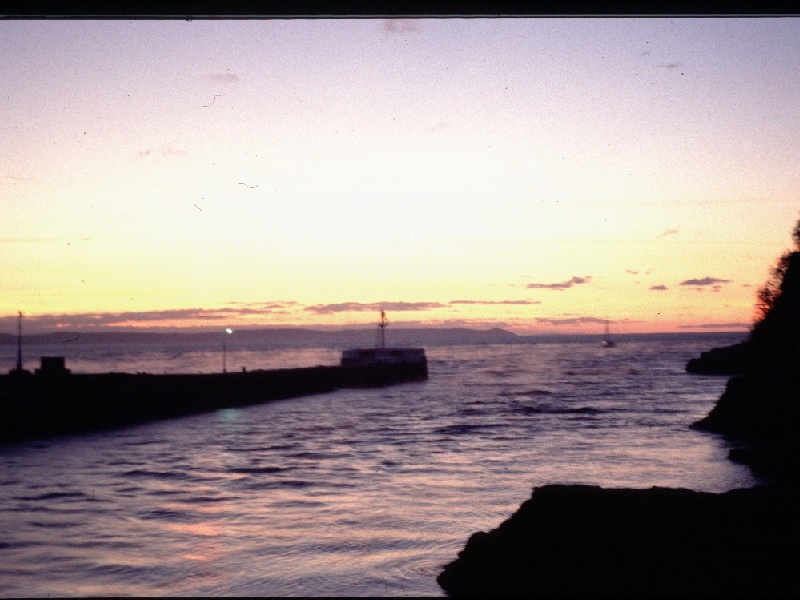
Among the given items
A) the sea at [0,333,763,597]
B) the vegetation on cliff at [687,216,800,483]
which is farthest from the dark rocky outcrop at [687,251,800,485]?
the sea at [0,333,763,597]

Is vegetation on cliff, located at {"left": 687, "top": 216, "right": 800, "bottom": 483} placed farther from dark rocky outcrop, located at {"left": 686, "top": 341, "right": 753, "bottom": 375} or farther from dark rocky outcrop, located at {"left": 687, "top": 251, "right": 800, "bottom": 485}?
dark rocky outcrop, located at {"left": 686, "top": 341, "right": 753, "bottom": 375}

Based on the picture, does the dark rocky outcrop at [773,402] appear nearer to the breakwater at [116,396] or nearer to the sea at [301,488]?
the sea at [301,488]

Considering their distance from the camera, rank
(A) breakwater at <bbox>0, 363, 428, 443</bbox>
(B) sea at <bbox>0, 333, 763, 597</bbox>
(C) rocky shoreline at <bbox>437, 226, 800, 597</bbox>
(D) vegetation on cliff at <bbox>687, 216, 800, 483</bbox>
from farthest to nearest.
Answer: (A) breakwater at <bbox>0, 363, 428, 443</bbox> < (D) vegetation on cliff at <bbox>687, 216, 800, 483</bbox> < (B) sea at <bbox>0, 333, 763, 597</bbox> < (C) rocky shoreline at <bbox>437, 226, 800, 597</bbox>

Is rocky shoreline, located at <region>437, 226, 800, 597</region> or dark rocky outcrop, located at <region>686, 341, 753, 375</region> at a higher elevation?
rocky shoreline, located at <region>437, 226, 800, 597</region>

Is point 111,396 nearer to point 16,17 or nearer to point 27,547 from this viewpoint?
point 27,547

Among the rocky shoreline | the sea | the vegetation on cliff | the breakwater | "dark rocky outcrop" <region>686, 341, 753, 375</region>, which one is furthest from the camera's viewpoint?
"dark rocky outcrop" <region>686, 341, 753, 375</region>

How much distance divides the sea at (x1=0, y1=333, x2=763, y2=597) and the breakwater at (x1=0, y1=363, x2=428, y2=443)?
1.86 m

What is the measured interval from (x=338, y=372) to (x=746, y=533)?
65.3m

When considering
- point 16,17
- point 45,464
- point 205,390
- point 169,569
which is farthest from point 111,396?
point 16,17

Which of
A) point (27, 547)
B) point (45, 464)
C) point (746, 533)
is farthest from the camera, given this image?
point (45, 464)

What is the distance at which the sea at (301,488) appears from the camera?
36.3 ft

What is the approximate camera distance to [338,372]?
71188 millimetres

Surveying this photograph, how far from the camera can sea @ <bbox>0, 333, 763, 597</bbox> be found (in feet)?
36.3
